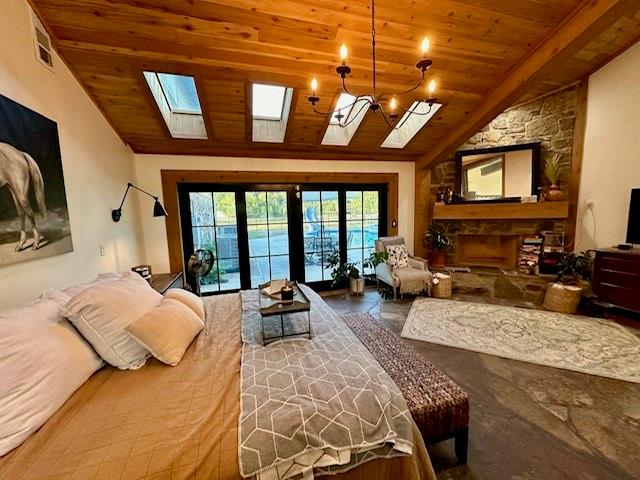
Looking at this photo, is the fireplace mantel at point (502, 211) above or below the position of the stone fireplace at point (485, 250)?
above

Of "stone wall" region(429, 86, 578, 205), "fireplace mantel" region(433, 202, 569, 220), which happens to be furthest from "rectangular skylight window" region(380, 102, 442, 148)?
"fireplace mantel" region(433, 202, 569, 220)

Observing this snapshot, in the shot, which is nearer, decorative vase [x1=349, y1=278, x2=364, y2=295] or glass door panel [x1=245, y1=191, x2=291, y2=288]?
glass door panel [x1=245, y1=191, x2=291, y2=288]

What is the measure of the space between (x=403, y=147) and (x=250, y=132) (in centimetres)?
233

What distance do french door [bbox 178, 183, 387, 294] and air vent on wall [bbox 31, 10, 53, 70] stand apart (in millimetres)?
1869

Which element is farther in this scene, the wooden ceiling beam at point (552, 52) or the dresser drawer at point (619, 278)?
the dresser drawer at point (619, 278)

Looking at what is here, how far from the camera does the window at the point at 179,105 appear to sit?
2793 millimetres

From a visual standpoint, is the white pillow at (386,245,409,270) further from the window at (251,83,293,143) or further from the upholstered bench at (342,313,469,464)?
the upholstered bench at (342,313,469,464)

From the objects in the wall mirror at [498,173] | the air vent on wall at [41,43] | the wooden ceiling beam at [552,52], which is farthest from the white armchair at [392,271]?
the air vent on wall at [41,43]

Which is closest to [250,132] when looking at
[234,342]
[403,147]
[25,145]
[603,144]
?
[25,145]

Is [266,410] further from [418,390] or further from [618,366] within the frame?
[618,366]

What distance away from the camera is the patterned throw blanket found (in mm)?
888

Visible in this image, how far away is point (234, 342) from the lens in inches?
61.2

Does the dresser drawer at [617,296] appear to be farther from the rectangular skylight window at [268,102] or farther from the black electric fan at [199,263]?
the black electric fan at [199,263]

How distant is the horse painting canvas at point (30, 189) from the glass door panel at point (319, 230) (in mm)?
2807
